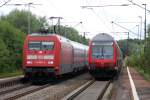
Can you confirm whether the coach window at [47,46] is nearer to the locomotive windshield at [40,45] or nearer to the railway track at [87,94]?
the locomotive windshield at [40,45]

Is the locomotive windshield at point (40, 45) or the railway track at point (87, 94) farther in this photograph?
the locomotive windshield at point (40, 45)

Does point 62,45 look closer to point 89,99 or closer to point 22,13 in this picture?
point 89,99

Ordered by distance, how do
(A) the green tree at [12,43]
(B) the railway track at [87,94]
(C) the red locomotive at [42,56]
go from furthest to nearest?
(A) the green tree at [12,43] → (C) the red locomotive at [42,56] → (B) the railway track at [87,94]

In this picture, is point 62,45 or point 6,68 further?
point 6,68

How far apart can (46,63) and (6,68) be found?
22.2 meters

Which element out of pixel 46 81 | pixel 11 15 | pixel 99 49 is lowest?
pixel 46 81

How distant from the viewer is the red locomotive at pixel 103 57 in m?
36.5

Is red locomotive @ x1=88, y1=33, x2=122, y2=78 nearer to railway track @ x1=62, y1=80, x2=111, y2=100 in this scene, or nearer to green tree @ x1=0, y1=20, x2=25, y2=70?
railway track @ x1=62, y1=80, x2=111, y2=100

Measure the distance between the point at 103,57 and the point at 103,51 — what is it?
515 mm

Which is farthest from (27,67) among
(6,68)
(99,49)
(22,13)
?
(22,13)

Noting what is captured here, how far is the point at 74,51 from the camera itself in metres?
42.6

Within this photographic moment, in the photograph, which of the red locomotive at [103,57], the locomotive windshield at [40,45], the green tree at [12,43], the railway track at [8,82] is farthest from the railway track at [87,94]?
the green tree at [12,43]

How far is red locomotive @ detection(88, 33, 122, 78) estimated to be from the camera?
120ft

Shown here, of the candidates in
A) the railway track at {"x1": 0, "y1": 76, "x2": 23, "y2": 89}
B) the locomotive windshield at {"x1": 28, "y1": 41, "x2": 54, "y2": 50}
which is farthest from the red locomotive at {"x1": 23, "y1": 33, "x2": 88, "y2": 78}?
the railway track at {"x1": 0, "y1": 76, "x2": 23, "y2": 89}
